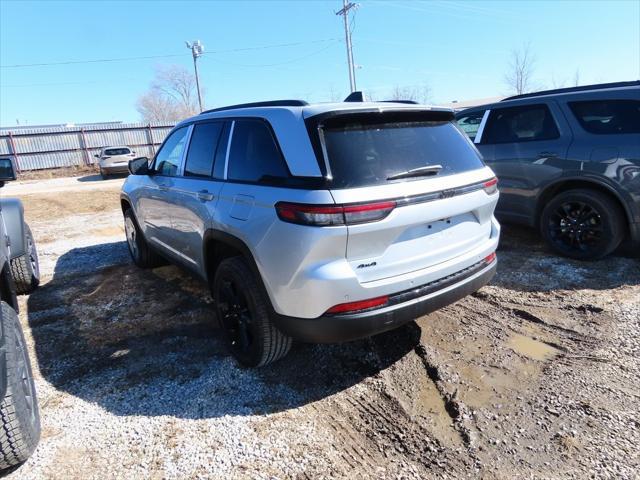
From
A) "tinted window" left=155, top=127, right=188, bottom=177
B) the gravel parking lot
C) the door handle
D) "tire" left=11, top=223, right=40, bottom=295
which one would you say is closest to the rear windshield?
the door handle

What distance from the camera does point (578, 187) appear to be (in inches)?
189

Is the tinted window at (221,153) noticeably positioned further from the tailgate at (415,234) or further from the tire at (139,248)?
the tire at (139,248)

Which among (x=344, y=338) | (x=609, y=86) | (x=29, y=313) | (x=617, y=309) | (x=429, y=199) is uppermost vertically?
(x=609, y=86)

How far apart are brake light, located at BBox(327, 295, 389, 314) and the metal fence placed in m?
24.1

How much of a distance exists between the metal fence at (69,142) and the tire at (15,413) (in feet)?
77.7

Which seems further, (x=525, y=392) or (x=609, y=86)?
(x=609, y=86)

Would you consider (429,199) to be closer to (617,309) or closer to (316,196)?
(316,196)

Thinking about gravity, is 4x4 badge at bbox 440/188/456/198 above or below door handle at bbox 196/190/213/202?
below

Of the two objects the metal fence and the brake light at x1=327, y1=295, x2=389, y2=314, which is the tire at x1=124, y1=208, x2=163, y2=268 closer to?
the brake light at x1=327, y1=295, x2=389, y2=314

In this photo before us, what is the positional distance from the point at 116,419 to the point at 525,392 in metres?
2.55

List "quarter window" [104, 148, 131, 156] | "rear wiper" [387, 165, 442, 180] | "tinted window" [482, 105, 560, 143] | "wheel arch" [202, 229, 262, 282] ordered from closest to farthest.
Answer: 1. "rear wiper" [387, 165, 442, 180]
2. "wheel arch" [202, 229, 262, 282]
3. "tinted window" [482, 105, 560, 143]
4. "quarter window" [104, 148, 131, 156]

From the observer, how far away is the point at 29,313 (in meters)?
4.29

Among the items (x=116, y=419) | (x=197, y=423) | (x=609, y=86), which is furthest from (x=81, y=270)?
(x=609, y=86)

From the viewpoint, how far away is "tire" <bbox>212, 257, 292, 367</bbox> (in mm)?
2758
